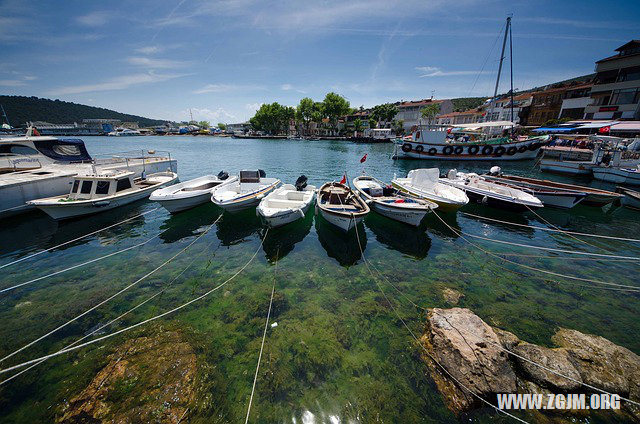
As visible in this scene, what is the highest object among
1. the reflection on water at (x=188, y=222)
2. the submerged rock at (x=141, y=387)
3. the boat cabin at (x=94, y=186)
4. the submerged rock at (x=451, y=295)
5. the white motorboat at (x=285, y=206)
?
the boat cabin at (x=94, y=186)

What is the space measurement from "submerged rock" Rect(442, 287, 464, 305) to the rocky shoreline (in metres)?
1.69

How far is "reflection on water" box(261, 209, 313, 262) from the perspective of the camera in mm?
11261

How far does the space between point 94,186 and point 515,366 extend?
69.0 feet

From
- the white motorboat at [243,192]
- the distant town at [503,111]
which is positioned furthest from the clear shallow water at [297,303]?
the distant town at [503,111]

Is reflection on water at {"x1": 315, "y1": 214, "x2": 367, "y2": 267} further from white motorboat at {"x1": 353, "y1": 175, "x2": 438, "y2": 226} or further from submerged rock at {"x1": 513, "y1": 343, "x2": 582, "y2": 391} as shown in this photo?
submerged rock at {"x1": 513, "y1": 343, "x2": 582, "y2": 391}

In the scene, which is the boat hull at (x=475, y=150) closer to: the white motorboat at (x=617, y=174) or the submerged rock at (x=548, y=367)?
the white motorboat at (x=617, y=174)

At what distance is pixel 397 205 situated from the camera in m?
12.9

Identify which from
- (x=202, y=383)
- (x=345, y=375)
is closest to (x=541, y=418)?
(x=345, y=375)

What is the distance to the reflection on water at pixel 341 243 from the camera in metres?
11.0

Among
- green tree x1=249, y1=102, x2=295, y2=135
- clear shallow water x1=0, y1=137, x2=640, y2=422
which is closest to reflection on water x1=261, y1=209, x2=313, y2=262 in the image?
clear shallow water x1=0, y1=137, x2=640, y2=422

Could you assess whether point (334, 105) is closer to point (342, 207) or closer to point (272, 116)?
point (272, 116)

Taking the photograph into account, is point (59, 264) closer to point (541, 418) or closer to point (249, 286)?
point (249, 286)

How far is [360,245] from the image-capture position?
1195 centimetres

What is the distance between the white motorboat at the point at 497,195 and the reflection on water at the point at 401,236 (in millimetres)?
6316
